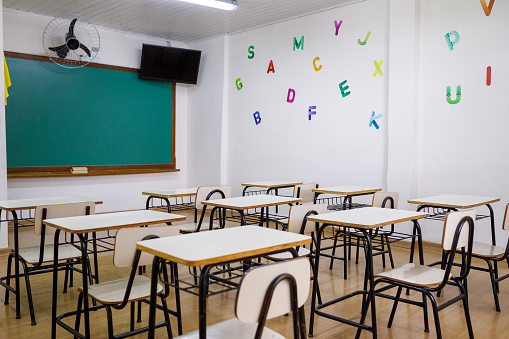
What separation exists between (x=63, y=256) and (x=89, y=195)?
4.22 m

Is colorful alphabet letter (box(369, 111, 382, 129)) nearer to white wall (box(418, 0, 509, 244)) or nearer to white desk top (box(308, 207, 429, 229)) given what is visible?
white wall (box(418, 0, 509, 244))

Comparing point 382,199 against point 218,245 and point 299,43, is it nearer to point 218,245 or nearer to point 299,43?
point 218,245

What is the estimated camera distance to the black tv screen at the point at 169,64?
7.32m

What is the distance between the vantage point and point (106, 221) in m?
2.52

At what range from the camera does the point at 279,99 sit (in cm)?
658

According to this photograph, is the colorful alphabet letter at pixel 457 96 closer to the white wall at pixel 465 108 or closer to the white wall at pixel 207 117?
the white wall at pixel 465 108

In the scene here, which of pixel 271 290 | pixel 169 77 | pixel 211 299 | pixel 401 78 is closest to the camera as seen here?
pixel 271 290

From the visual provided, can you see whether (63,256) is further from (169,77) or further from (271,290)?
(169,77)

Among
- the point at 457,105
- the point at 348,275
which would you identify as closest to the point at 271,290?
the point at 348,275

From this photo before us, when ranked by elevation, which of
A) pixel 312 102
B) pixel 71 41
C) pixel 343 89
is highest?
pixel 71 41

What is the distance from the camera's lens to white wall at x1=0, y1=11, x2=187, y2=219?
6141mm

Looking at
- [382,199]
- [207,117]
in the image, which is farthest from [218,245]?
[207,117]

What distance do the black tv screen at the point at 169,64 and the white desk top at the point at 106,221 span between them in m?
5.00

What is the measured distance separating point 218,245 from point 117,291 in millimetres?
746
